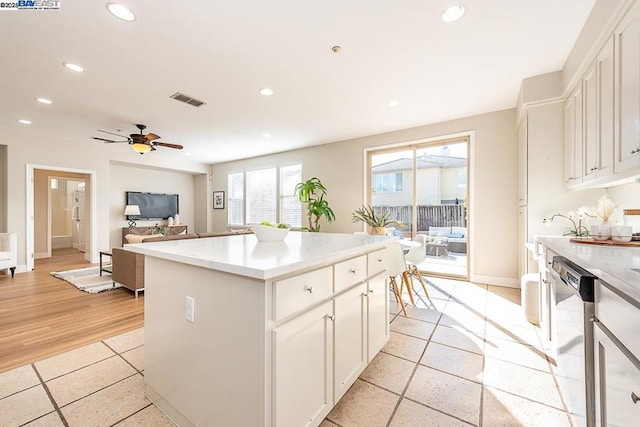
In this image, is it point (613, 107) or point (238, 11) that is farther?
point (238, 11)

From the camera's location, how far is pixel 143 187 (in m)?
7.37

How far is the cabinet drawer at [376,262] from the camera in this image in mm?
1805

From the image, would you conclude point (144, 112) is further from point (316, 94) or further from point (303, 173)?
point (303, 173)

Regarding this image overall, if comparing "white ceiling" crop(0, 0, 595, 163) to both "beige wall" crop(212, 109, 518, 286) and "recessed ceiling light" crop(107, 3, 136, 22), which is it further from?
"beige wall" crop(212, 109, 518, 286)

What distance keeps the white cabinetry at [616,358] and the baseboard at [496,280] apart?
11.2 feet

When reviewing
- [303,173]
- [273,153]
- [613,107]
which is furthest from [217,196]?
[613,107]

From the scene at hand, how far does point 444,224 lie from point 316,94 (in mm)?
3047

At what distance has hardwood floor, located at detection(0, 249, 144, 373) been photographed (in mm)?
2199

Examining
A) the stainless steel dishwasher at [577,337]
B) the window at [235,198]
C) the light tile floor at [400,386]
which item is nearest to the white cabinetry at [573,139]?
the light tile floor at [400,386]

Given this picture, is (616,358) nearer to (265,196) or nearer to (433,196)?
(433,196)

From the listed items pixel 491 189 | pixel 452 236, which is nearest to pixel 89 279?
pixel 452 236

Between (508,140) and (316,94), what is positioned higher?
(316,94)

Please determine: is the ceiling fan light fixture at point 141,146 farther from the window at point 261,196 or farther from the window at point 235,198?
the window at point 235,198

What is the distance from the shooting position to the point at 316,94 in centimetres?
344
